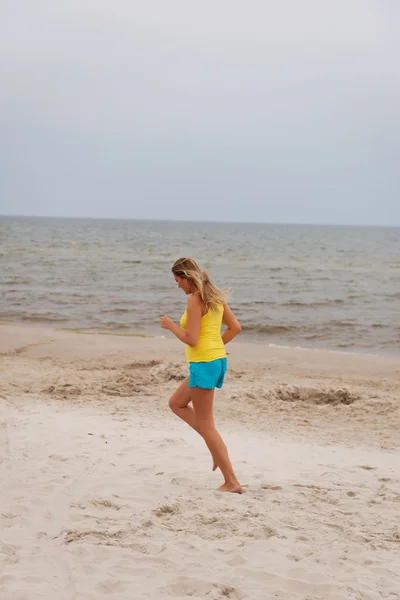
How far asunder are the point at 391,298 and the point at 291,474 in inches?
713

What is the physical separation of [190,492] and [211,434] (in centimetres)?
44

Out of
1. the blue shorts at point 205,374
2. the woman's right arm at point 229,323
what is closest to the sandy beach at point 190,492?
the blue shorts at point 205,374

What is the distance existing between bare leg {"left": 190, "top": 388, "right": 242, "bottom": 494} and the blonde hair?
0.63m

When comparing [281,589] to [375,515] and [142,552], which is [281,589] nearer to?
[142,552]

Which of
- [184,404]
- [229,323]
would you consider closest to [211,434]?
[184,404]

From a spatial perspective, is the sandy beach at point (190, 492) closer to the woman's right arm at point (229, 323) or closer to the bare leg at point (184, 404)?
the bare leg at point (184, 404)

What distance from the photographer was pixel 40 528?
403 centimetres

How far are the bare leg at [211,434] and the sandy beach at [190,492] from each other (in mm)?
133

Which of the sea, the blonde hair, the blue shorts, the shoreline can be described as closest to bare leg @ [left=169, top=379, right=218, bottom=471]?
the blue shorts

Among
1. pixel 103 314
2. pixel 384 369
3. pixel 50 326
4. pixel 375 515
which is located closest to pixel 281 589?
pixel 375 515

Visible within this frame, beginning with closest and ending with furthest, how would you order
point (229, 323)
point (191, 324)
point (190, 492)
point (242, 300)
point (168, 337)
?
1. point (191, 324)
2. point (190, 492)
3. point (229, 323)
4. point (168, 337)
5. point (242, 300)

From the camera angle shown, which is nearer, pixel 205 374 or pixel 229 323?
pixel 205 374

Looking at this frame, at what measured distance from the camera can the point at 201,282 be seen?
15.0ft

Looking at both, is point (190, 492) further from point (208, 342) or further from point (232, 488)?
point (208, 342)
